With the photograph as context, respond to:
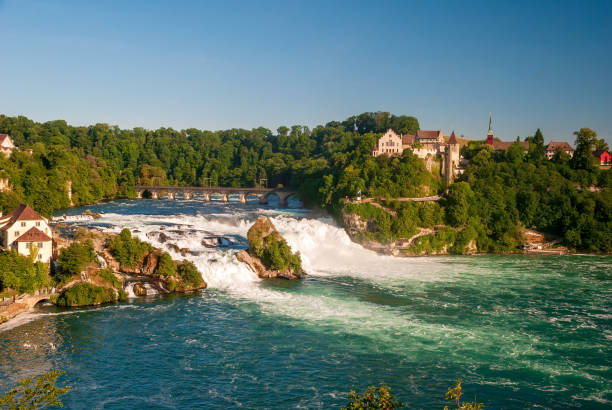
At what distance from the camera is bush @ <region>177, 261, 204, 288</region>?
37.0 meters

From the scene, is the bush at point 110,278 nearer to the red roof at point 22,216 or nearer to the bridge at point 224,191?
the red roof at point 22,216

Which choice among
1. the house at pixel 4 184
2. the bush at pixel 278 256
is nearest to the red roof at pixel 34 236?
the bush at pixel 278 256

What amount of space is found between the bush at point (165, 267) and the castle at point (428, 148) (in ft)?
145

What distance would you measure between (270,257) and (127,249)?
11.7 meters

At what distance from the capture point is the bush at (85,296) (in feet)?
105

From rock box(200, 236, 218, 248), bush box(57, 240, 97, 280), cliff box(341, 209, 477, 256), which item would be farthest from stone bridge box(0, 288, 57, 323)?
cliff box(341, 209, 477, 256)

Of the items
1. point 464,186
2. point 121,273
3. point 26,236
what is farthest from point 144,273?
point 464,186

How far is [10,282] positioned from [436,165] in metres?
56.7

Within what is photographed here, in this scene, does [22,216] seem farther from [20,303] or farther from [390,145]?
[390,145]

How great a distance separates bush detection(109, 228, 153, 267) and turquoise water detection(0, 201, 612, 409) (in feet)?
14.3

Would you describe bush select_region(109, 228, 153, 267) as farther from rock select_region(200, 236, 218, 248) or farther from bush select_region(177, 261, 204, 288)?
rock select_region(200, 236, 218, 248)

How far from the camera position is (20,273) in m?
30.6

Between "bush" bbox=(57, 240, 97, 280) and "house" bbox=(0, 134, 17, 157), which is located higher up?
"house" bbox=(0, 134, 17, 157)

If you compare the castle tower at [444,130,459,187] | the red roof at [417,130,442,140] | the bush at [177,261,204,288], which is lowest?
the bush at [177,261,204,288]
